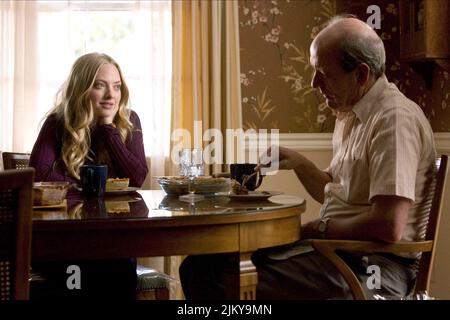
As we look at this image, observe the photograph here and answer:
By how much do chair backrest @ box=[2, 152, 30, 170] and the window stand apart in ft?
3.06

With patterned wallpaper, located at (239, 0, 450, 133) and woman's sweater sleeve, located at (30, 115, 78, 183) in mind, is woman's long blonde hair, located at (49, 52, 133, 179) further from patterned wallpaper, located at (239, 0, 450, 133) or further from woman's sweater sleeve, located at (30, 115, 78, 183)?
patterned wallpaper, located at (239, 0, 450, 133)

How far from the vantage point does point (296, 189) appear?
3.93 meters

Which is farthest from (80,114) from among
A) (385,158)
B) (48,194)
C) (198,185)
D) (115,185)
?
(385,158)

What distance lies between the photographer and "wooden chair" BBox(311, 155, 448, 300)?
1.82 metres

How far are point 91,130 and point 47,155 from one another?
32cm

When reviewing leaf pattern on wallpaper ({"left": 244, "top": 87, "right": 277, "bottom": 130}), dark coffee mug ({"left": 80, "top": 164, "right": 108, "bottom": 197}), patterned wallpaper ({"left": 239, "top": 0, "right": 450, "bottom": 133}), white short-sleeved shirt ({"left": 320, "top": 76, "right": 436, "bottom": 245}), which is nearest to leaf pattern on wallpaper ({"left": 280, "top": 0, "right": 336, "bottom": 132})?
patterned wallpaper ({"left": 239, "top": 0, "right": 450, "bottom": 133})

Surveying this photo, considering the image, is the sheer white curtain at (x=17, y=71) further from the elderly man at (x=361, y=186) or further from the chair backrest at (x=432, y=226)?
the chair backrest at (x=432, y=226)

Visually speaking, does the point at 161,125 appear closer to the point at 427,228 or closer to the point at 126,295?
the point at 126,295

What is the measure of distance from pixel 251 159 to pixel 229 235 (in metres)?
2.19

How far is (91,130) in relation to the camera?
120 inches

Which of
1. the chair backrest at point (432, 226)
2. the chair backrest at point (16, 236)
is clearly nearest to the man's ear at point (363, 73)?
the chair backrest at point (432, 226)

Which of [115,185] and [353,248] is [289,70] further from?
[353,248]

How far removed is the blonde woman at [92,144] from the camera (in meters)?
2.58
